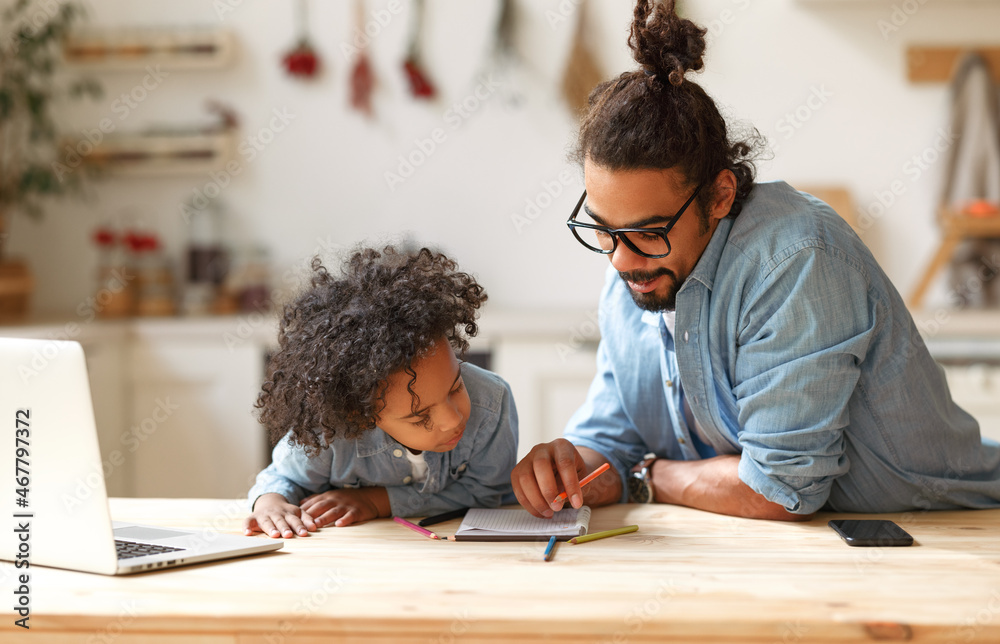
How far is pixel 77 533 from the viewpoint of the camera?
96 centimetres

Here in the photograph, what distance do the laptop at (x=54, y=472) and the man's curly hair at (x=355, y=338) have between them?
0.23m

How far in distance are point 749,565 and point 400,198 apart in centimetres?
250

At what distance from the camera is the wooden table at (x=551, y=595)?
0.82 m

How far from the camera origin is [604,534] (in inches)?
43.8

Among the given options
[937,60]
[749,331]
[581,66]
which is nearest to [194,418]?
[581,66]

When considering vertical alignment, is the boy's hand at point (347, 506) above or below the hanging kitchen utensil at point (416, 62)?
below

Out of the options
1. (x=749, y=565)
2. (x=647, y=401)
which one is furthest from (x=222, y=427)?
(x=749, y=565)

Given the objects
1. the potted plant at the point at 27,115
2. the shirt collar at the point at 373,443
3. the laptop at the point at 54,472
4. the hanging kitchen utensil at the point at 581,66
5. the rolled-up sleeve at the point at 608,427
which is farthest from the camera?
the hanging kitchen utensil at the point at 581,66

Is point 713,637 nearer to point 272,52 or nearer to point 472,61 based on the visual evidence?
point 472,61

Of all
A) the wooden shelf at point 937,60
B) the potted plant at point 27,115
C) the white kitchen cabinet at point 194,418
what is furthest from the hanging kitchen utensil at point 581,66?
the potted plant at point 27,115

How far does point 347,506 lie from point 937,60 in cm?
276

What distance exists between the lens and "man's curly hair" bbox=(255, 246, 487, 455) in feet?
3.73

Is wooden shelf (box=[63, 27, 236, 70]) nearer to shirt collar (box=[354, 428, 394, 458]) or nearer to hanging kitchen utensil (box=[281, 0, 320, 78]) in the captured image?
hanging kitchen utensil (box=[281, 0, 320, 78])

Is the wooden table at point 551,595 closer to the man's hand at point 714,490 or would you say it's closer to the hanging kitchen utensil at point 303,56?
the man's hand at point 714,490
